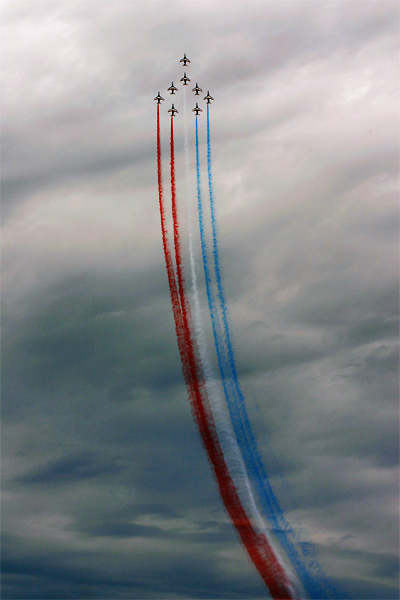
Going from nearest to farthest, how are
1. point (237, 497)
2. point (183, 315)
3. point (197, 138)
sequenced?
point (237, 497) < point (183, 315) < point (197, 138)

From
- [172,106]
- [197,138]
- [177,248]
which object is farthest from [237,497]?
[172,106]

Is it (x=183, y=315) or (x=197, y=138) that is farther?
(x=197, y=138)

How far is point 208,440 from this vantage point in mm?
103062

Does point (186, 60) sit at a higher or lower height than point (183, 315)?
higher

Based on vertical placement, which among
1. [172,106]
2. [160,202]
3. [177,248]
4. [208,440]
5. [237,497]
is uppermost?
[172,106]

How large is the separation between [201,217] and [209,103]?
77.6 ft

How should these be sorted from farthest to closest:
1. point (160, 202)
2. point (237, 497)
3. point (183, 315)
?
point (160, 202)
point (183, 315)
point (237, 497)

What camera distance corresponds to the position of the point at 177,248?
Result: 371 ft

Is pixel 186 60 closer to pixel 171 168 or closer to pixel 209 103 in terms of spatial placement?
pixel 209 103

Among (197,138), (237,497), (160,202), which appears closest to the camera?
(237,497)

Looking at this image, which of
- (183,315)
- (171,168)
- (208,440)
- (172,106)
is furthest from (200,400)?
(172,106)

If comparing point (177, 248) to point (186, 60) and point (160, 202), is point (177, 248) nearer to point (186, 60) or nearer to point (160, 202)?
point (160, 202)

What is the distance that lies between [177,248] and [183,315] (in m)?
10.6

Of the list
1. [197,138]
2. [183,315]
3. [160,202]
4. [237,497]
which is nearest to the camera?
[237,497]
